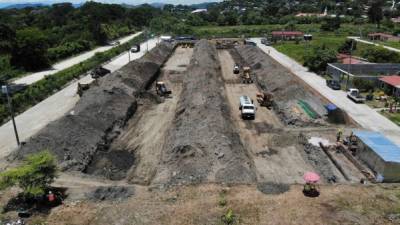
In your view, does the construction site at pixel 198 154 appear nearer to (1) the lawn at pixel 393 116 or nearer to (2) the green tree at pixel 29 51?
(1) the lawn at pixel 393 116

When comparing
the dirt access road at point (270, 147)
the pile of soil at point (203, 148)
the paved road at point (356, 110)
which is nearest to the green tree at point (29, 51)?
the pile of soil at point (203, 148)

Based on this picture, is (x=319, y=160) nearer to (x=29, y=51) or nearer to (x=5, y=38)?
(x=29, y=51)

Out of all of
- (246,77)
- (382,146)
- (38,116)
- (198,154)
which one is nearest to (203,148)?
(198,154)

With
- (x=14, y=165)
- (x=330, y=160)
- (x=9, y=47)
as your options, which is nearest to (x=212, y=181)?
(x=330, y=160)

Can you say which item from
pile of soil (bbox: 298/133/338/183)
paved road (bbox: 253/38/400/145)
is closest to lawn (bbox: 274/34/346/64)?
paved road (bbox: 253/38/400/145)

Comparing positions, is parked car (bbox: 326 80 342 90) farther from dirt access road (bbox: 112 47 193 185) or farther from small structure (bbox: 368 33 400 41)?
small structure (bbox: 368 33 400 41)
